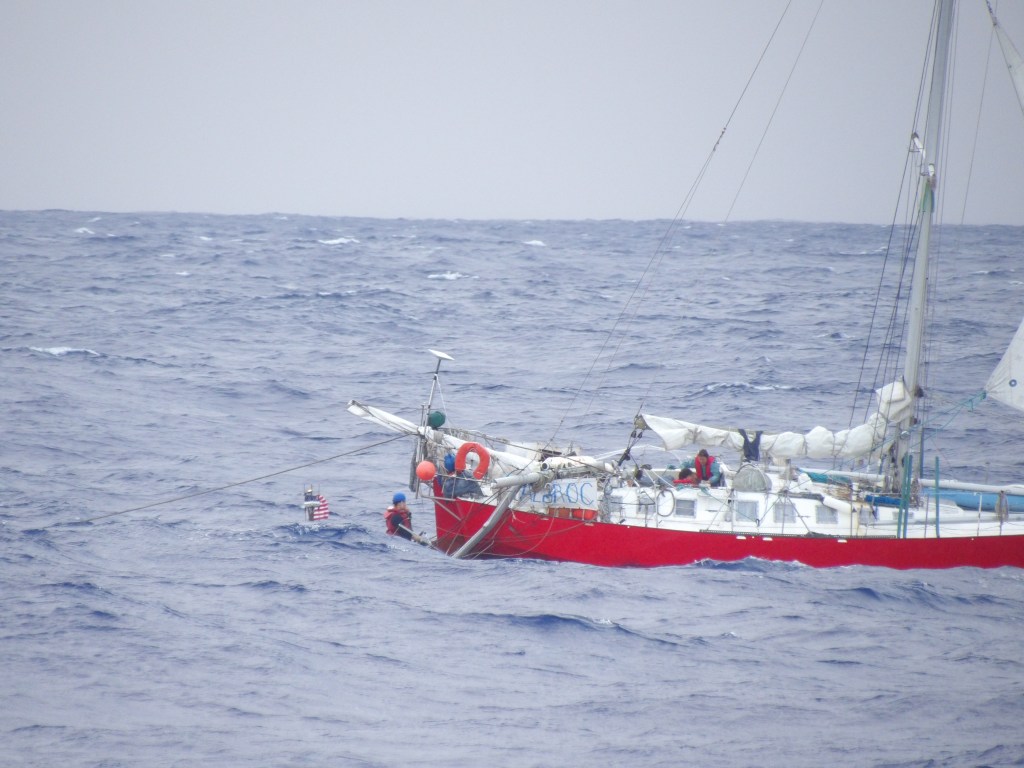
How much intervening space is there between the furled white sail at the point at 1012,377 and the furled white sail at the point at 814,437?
1.88 m

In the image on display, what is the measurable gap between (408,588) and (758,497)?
25.2 ft

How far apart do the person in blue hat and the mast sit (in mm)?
11006

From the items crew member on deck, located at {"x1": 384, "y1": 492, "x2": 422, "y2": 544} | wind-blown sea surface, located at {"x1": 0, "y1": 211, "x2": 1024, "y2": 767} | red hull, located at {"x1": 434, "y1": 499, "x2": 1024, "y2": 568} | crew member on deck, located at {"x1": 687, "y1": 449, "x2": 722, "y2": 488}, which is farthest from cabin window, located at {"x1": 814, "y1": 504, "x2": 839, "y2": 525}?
crew member on deck, located at {"x1": 384, "y1": 492, "x2": 422, "y2": 544}

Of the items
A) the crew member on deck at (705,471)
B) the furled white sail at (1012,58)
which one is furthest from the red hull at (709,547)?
the furled white sail at (1012,58)

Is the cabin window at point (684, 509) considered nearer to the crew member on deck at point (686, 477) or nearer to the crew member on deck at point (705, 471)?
the crew member on deck at point (686, 477)

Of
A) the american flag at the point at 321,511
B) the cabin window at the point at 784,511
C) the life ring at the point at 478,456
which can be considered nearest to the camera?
the cabin window at the point at 784,511

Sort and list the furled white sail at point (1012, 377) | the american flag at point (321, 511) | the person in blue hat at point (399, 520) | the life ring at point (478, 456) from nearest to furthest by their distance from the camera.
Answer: the furled white sail at point (1012, 377) → the life ring at point (478, 456) → the person in blue hat at point (399, 520) → the american flag at point (321, 511)

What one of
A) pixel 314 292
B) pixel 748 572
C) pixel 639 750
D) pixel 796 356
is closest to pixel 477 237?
pixel 314 292

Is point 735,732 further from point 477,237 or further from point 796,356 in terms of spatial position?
point 477,237

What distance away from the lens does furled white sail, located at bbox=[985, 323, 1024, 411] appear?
23094mm

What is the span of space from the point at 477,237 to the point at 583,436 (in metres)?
83.0

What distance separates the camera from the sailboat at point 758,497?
23.0 metres

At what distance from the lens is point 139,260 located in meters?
77.2

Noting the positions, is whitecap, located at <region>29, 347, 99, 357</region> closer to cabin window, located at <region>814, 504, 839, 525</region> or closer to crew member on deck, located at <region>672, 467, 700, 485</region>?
crew member on deck, located at <region>672, 467, 700, 485</region>
